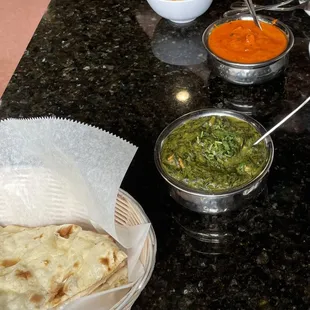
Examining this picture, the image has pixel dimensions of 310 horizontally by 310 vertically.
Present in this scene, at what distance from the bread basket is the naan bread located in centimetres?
5

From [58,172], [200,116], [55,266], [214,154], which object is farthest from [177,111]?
[55,266]

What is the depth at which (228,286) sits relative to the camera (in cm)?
112

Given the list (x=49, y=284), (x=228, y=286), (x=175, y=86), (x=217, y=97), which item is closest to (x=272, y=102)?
(x=217, y=97)

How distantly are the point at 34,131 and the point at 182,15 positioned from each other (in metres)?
0.82

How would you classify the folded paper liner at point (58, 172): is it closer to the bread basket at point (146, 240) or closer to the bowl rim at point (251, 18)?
the bread basket at point (146, 240)

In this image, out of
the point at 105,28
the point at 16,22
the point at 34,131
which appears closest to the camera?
the point at 34,131

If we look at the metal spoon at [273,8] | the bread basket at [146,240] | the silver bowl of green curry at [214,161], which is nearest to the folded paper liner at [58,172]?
the bread basket at [146,240]

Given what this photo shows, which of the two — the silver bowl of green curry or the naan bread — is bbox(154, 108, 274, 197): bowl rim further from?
the naan bread

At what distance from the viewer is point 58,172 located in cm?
118

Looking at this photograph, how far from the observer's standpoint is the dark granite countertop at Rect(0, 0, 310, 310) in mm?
1134

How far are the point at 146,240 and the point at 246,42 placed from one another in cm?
77

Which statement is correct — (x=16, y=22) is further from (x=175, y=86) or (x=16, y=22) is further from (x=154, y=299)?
(x=154, y=299)

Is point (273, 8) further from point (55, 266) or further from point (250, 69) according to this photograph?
point (55, 266)

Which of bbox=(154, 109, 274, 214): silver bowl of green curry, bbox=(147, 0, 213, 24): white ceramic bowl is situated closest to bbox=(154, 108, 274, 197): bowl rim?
bbox=(154, 109, 274, 214): silver bowl of green curry
